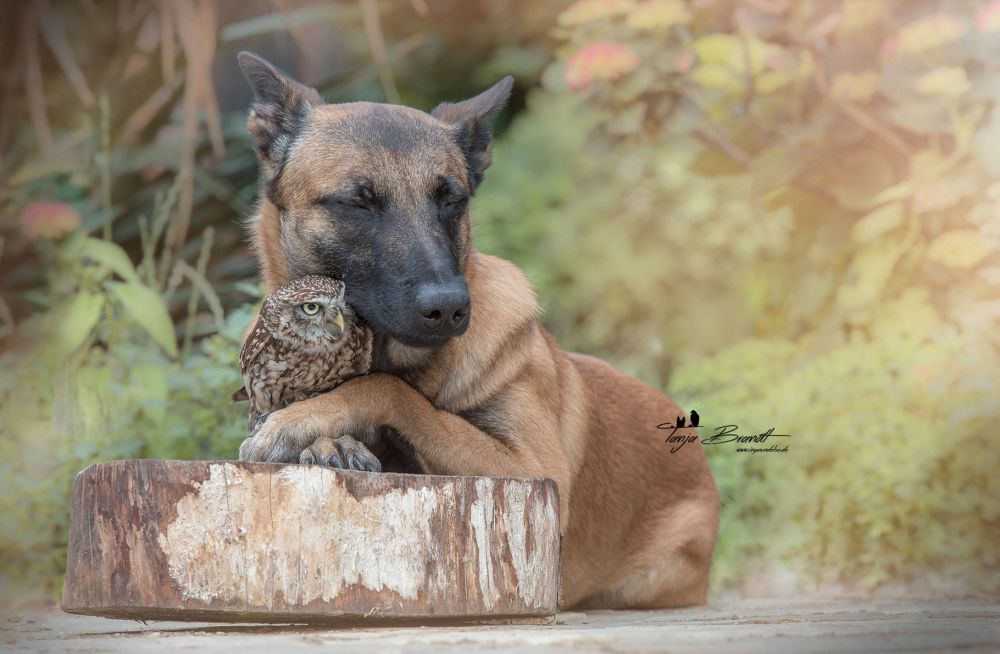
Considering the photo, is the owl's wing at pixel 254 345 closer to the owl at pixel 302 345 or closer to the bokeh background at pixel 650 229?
the owl at pixel 302 345

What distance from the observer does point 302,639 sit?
2.60 m

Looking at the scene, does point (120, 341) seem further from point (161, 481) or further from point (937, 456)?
point (937, 456)

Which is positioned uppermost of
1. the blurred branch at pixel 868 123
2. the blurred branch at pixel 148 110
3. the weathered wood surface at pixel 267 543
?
the blurred branch at pixel 148 110

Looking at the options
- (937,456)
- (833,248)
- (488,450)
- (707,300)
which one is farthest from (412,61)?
(488,450)

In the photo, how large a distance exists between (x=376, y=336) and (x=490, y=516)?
30.0 inches

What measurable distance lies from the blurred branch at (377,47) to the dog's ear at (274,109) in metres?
2.91

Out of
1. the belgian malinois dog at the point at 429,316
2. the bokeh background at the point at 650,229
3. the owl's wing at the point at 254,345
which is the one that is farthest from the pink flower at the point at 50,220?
the owl's wing at the point at 254,345

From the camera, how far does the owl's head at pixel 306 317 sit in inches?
129

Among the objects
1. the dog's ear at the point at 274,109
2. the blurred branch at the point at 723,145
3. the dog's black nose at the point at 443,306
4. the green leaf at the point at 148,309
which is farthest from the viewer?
the blurred branch at the point at 723,145

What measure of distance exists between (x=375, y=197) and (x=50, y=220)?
3594 mm

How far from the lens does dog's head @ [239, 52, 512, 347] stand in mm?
3297

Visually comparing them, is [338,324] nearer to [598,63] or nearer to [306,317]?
[306,317]

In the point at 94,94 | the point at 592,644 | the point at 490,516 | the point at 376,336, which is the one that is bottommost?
the point at 592,644

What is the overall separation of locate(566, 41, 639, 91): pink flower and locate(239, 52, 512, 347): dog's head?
119 inches
